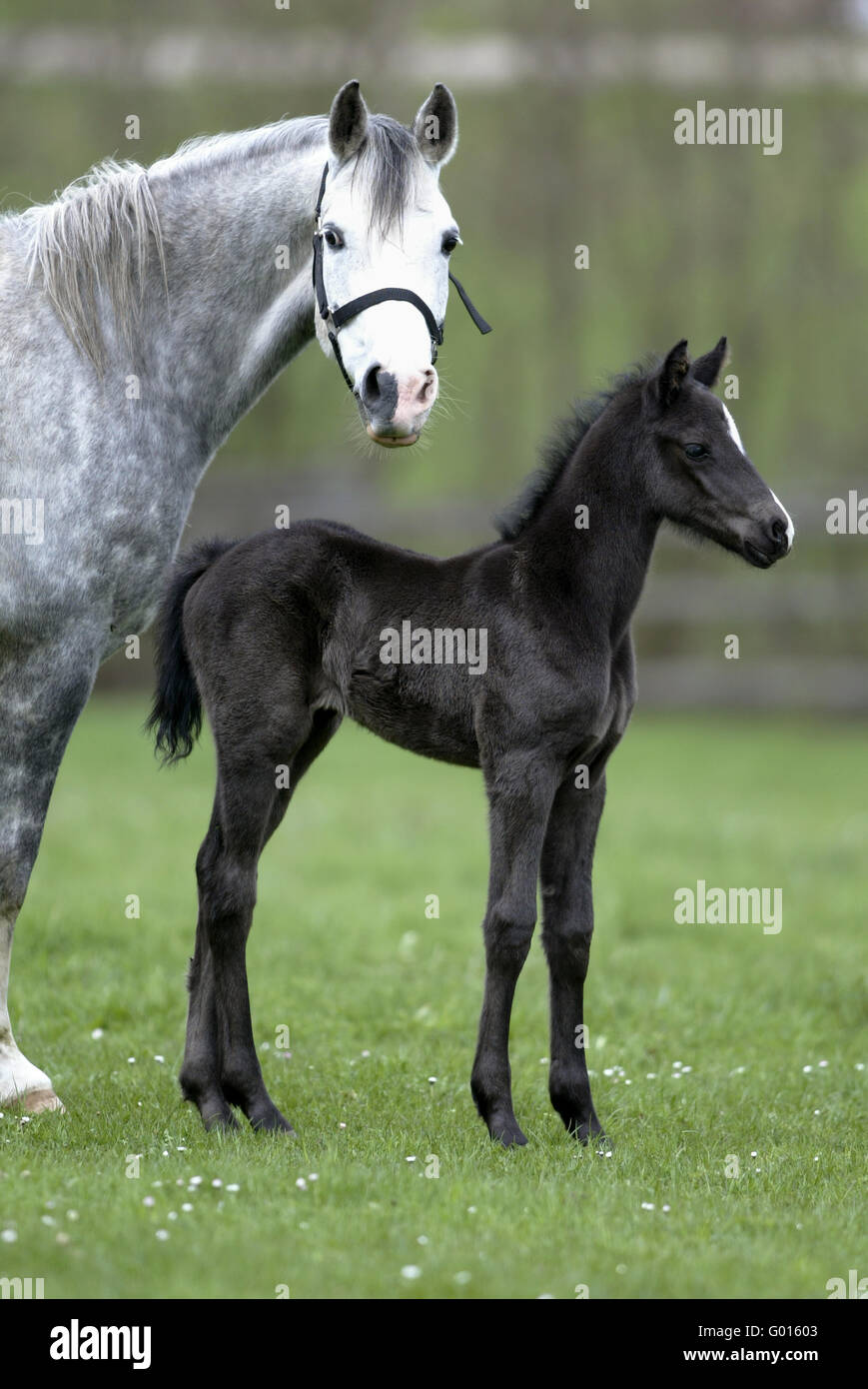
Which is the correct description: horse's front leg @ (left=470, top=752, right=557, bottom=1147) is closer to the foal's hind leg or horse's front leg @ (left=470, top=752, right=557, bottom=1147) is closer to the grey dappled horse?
the foal's hind leg

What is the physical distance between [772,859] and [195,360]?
7.13 metres

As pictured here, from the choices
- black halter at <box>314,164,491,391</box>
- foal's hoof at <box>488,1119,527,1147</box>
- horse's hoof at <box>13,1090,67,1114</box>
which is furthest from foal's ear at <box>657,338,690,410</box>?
horse's hoof at <box>13,1090,67,1114</box>

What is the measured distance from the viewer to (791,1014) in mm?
7234

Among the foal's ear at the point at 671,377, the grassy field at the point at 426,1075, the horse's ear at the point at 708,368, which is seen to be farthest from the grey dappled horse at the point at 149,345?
the grassy field at the point at 426,1075

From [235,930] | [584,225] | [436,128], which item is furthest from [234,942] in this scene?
[584,225]

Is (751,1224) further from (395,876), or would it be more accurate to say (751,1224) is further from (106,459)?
(395,876)

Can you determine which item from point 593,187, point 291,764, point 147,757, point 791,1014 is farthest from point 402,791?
point 593,187

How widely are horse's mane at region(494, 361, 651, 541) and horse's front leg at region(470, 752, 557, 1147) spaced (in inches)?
34.0

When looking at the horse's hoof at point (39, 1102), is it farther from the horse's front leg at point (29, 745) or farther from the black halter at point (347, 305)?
the black halter at point (347, 305)

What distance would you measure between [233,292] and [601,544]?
5.66 ft

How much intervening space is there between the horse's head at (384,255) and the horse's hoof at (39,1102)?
257 cm

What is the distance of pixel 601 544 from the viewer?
4.89 m

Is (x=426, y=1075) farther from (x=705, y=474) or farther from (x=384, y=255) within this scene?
(x=384, y=255)
